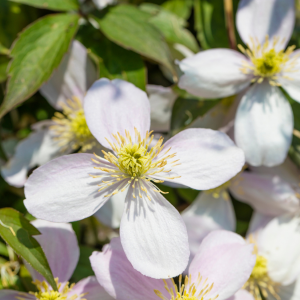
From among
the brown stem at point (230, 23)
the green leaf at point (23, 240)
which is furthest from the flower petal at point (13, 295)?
the brown stem at point (230, 23)

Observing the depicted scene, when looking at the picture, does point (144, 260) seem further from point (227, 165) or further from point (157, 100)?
point (157, 100)

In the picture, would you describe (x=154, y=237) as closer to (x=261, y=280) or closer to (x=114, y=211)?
(x=114, y=211)

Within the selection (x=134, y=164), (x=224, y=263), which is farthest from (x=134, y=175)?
(x=224, y=263)

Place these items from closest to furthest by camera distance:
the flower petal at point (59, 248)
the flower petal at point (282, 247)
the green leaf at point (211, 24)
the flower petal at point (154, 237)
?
the flower petal at point (154, 237)
the flower petal at point (59, 248)
the flower petal at point (282, 247)
the green leaf at point (211, 24)

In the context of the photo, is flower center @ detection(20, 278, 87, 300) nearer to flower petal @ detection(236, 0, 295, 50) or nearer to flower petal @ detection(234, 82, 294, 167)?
flower petal @ detection(234, 82, 294, 167)

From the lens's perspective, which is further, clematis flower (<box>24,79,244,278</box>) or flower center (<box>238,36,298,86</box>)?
flower center (<box>238,36,298,86</box>)

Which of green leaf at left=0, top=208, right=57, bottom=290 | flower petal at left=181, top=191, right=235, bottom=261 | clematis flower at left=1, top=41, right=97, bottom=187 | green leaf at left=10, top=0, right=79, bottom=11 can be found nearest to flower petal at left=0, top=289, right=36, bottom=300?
green leaf at left=0, top=208, right=57, bottom=290

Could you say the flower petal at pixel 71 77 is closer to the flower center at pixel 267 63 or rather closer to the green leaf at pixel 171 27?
the green leaf at pixel 171 27
